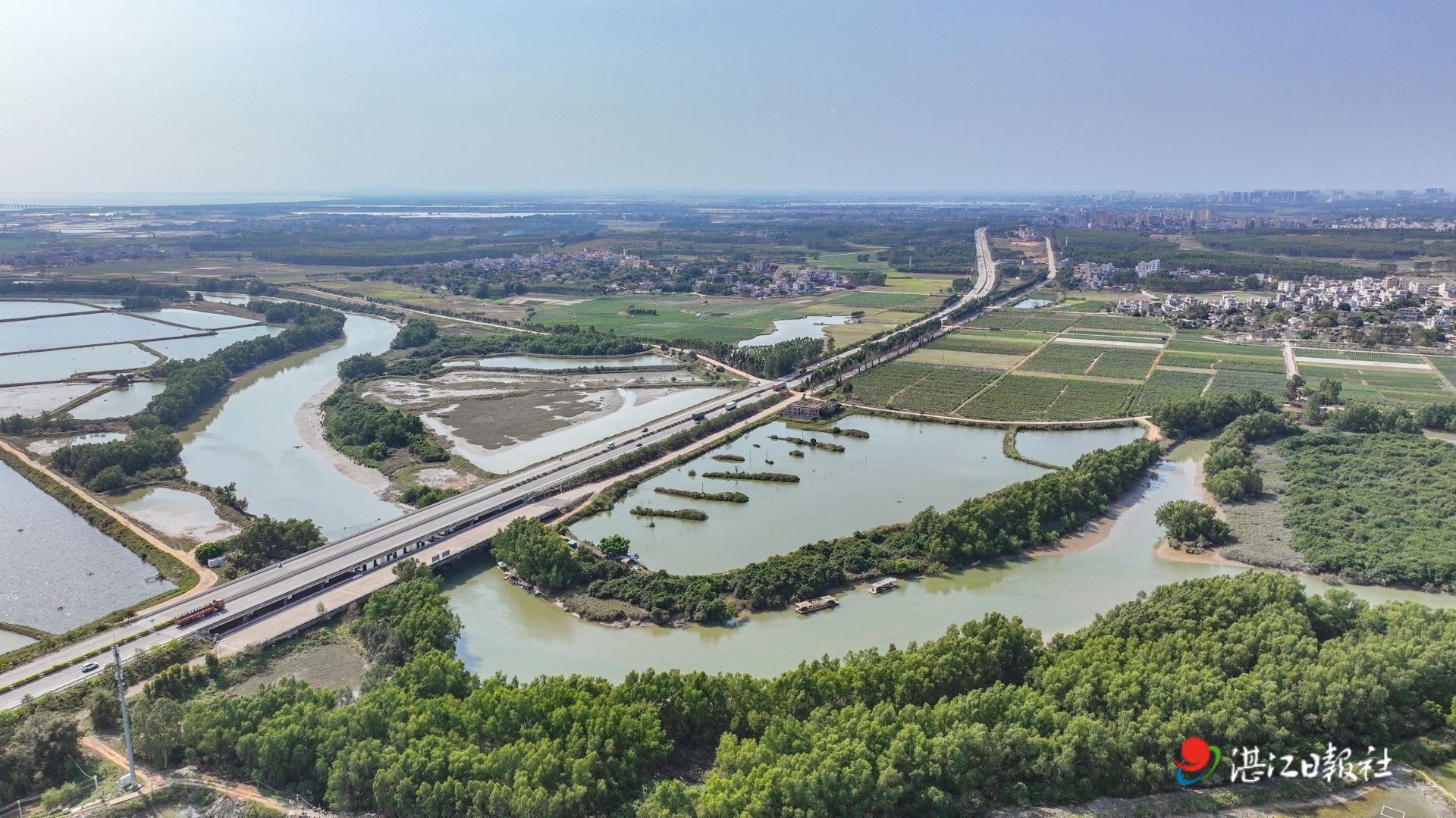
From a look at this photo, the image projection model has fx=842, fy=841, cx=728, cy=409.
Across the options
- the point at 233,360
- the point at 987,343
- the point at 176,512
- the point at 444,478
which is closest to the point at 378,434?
the point at 444,478

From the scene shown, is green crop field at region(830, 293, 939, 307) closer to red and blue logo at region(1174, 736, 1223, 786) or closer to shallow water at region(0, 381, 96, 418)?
shallow water at region(0, 381, 96, 418)

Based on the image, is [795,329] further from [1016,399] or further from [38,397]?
[38,397]

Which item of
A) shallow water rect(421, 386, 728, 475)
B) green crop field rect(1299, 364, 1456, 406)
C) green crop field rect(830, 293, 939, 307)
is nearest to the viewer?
shallow water rect(421, 386, 728, 475)

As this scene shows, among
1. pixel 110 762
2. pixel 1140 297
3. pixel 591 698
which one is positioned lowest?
pixel 110 762

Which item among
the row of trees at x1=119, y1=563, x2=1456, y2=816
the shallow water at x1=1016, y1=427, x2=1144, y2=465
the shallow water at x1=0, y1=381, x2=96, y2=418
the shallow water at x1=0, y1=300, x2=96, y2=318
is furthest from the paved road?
the shallow water at x1=0, y1=300, x2=96, y2=318

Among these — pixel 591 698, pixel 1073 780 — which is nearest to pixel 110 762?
pixel 591 698

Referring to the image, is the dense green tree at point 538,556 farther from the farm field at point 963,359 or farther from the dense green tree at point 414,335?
the dense green tree at point 414,335

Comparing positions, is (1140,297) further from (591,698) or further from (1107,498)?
(591,698)
